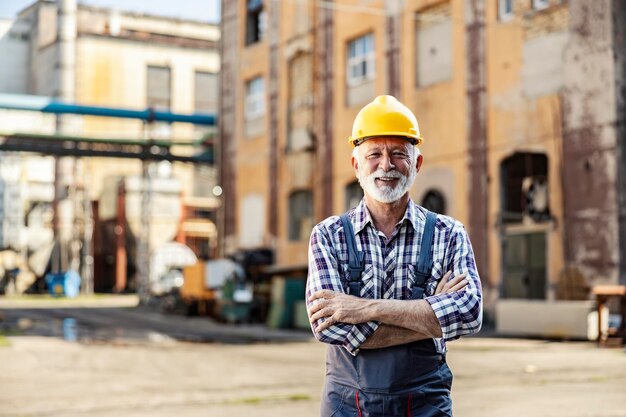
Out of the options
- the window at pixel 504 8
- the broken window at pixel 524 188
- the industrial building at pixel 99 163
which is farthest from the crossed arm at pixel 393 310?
the industrial building at pixel 99 163

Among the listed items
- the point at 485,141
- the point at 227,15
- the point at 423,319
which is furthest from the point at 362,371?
the point at 227,15

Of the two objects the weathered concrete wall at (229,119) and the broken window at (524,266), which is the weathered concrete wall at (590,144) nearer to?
the broken window at (524,266)

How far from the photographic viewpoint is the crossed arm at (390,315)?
9.68ft

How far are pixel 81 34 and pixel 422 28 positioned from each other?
34.9 metres

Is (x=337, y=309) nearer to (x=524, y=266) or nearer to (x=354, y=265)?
(x=354, y=265)

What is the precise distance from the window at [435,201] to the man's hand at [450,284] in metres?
21.4

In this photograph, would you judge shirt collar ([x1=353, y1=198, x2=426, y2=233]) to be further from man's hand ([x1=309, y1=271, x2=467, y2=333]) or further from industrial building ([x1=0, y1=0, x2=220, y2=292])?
industrial building ([x1=0, y1=0, x2=220, y2=292])

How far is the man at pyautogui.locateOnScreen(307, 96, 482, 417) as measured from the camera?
9.74 feet

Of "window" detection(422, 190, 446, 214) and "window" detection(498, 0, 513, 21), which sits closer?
"window" detection(498, 0, 513, 21)

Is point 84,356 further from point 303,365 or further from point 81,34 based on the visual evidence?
point 81,34

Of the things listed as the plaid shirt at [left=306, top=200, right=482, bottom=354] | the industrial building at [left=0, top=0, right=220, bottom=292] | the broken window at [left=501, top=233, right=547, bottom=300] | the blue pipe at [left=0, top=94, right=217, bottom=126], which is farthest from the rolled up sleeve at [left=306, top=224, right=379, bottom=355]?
the industrial building at [left=0, top=0, right=220, bottom=292]

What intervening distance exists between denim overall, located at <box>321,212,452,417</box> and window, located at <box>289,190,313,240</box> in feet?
88.7

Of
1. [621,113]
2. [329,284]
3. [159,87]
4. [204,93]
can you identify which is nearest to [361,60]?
[621,113]

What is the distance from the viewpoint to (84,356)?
1497 centimetres
